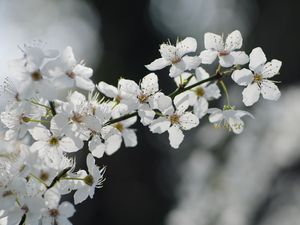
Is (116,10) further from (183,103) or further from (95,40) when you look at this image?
(183,103)

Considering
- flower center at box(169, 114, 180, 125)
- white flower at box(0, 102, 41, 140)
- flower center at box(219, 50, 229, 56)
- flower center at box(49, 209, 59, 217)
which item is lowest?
flower center at box(49, 209, 59, 217)

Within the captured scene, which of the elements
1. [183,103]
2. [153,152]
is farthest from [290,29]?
[183,103]

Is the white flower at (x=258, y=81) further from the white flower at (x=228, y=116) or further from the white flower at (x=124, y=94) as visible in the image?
the white flower at (x=124, y=94)

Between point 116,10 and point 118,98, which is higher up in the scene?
point 116,10

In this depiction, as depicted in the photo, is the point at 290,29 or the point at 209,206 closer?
the point at 209,206

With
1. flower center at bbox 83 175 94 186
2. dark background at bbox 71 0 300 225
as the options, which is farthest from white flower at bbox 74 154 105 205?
dark background at bbox 71 0 300 225

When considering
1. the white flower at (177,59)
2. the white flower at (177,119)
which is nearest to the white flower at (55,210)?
the white flower at (177,119)

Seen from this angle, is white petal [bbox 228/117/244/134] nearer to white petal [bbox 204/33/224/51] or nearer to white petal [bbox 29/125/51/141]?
white petal [bbox 204/33/224/51]

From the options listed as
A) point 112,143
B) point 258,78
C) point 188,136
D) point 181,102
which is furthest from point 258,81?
point 188,136
